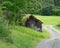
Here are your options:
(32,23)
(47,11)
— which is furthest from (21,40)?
(47,11)

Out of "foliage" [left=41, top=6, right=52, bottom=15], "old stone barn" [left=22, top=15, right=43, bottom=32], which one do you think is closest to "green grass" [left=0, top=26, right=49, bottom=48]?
"old stone barn" [left=22, top=15, right=43, bottom=32]

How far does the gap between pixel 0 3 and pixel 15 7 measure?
2.56 m

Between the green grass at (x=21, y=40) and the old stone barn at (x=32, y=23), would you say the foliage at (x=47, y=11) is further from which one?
the green grass at (x=21, y=40)

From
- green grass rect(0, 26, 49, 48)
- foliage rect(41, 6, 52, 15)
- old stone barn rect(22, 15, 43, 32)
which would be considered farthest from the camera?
foliage rect(41, 6, 52, 15)

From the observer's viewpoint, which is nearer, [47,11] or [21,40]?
[21,40]

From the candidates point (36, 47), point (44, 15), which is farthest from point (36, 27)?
point (44, 15)

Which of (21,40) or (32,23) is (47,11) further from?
(21,40)

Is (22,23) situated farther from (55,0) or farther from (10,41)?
(55,0)

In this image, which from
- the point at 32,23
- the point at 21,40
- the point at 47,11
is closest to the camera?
the point at 21,40

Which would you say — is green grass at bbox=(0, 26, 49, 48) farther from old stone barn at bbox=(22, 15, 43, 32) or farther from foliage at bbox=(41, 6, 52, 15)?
foliage at bbox=(41, 6, 52, 15)

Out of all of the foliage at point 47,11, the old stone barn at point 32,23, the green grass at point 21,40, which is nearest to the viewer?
the green grass at point 21,40

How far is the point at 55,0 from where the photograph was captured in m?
101

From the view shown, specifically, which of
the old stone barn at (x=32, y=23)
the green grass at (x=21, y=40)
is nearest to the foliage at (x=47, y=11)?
the old stone barn at (x=32, y=23)

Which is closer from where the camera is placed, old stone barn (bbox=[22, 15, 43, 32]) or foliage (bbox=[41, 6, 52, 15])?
old stone barn (bbox=[22, 15, 43, 32])
